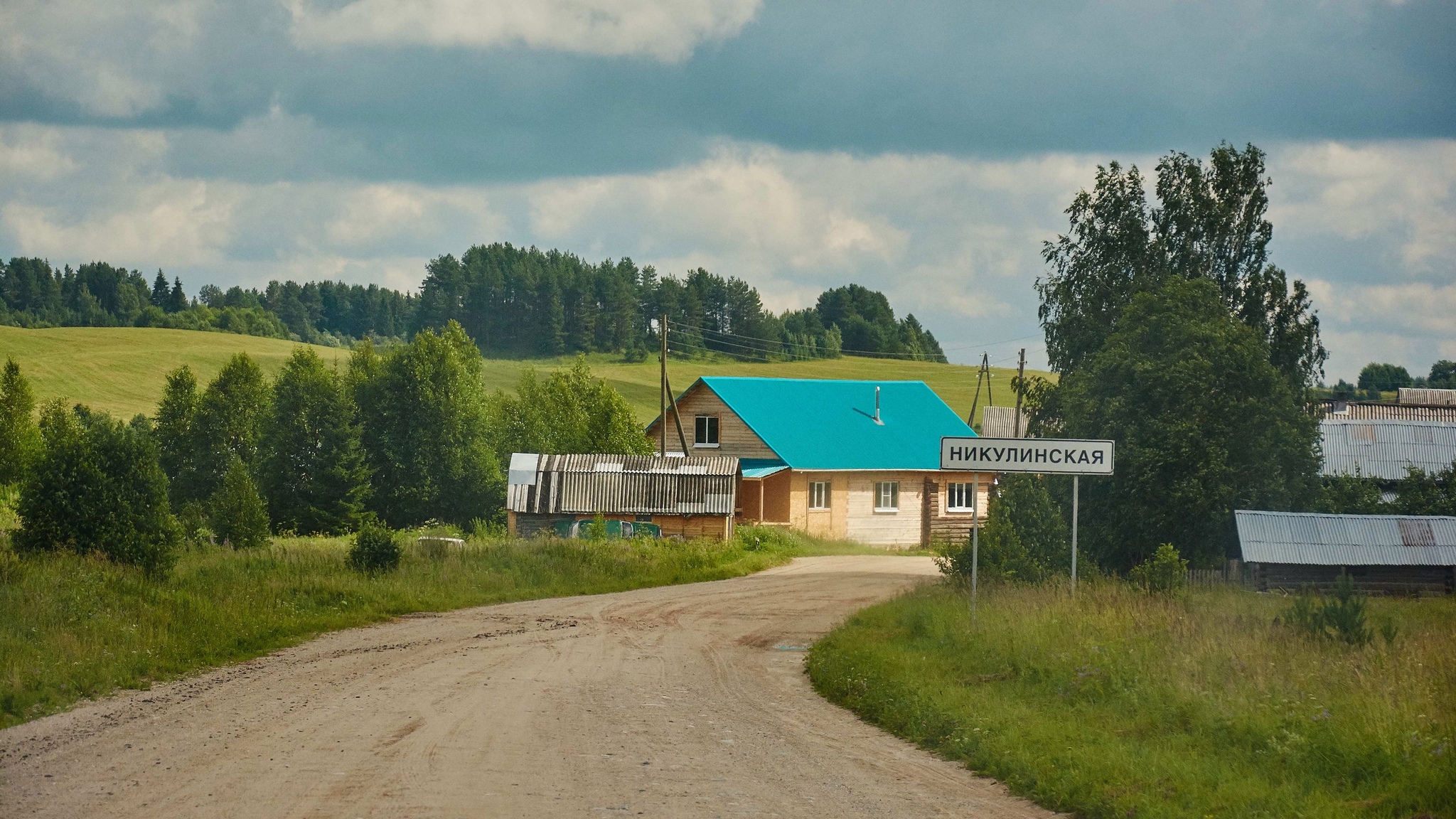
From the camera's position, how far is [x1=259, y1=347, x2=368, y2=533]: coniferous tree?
58.2m

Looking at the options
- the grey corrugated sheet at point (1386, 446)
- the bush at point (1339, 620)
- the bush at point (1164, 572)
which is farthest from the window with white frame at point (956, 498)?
the bush at point (1339, 620)

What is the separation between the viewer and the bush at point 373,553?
78.3ft

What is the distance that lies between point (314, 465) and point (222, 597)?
4237 centimetres

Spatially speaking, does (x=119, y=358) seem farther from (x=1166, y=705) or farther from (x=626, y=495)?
(x=1166, y=705)

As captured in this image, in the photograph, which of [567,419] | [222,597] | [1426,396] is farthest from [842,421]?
[1426,396]

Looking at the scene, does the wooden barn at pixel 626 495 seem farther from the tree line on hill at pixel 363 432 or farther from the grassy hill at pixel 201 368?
the grassy hill at pixel 201 368

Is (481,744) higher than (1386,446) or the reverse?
the reverse

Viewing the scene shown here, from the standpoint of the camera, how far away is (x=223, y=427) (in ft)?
227

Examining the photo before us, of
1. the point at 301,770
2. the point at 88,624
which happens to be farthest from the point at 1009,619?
the point at 88,624

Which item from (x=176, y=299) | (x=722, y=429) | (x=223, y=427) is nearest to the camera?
(x=722, y=429)

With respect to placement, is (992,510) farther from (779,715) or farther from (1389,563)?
(1389,563)

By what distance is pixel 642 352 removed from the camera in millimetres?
134375

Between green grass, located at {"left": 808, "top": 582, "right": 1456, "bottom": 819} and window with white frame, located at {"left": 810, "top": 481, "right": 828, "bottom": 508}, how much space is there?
3441 cm

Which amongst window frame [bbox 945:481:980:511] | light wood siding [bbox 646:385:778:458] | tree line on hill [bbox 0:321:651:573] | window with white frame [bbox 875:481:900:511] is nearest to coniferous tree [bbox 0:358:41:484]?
tree line on hill [bbox 0:321:651:573]
